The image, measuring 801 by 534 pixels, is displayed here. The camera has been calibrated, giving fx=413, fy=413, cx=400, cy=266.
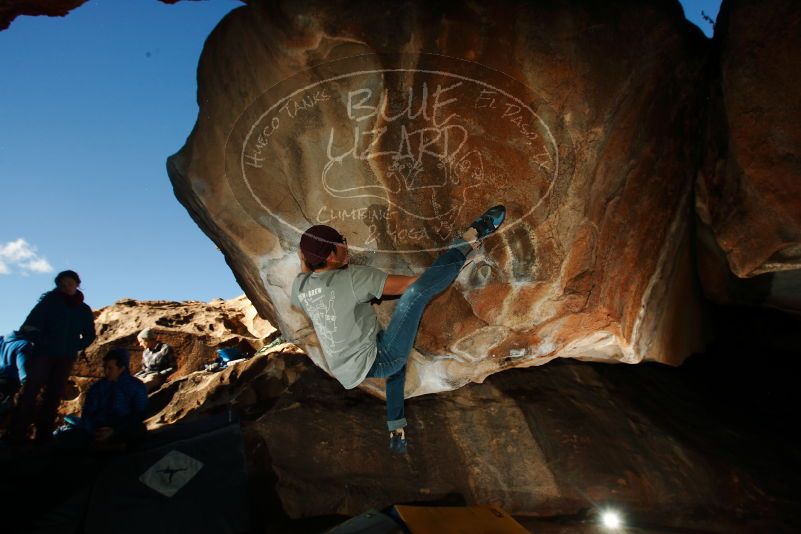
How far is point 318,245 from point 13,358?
3.46 m

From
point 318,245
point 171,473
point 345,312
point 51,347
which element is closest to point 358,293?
point 345,312

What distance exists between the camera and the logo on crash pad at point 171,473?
3318 millimetres

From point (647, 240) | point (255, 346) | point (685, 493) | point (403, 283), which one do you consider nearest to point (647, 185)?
point (647, 240)

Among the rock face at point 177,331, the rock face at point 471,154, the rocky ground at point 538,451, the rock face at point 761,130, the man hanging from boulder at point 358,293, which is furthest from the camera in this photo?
the rock face at point 177,331

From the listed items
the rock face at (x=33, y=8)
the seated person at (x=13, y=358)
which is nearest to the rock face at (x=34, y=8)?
the rock face at (x=33, y=8)

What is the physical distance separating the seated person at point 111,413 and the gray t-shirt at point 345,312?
7.38ft

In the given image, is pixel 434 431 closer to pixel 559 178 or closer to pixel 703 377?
pixel 559 178

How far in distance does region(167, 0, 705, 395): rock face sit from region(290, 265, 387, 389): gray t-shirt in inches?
24.5

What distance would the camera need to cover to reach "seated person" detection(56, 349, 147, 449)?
140 inches

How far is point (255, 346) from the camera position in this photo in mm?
8312

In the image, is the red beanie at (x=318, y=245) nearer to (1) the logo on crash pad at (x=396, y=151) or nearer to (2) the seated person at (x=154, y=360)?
(1) the logo on crash pad at (x=396, y=151)

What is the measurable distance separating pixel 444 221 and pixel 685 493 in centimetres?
308

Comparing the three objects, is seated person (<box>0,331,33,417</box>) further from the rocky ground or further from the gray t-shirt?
the gray t-shirt

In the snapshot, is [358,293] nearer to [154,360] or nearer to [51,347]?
[51,347]
